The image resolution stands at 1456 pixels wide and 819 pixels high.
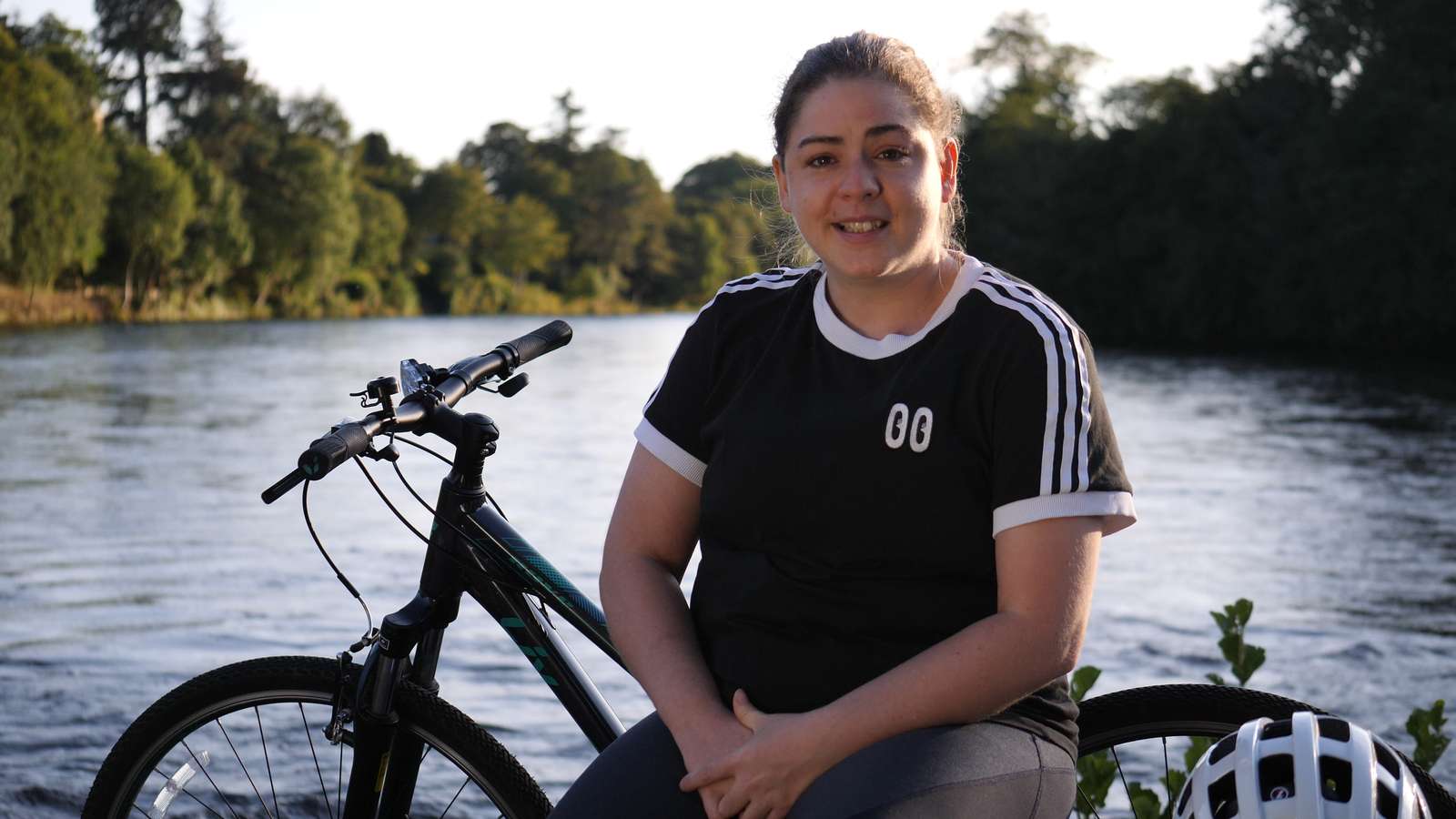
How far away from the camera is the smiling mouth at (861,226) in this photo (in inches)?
79.8

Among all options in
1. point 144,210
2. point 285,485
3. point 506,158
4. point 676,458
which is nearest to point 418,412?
point 285,485

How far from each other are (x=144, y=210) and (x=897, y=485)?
54.7 m

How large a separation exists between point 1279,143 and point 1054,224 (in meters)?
A: 8.35

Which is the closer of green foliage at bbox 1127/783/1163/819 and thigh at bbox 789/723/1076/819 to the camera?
thigh at bbox 789/723/1076/819

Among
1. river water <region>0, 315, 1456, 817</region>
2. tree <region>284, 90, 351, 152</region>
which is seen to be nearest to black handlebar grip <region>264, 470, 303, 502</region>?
river water <region>0, 315, 1456, 817</region>

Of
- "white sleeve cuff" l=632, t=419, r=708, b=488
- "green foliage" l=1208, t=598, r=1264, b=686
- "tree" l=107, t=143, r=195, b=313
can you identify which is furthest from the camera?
"tree" l=107, t=143, r=195, b=313

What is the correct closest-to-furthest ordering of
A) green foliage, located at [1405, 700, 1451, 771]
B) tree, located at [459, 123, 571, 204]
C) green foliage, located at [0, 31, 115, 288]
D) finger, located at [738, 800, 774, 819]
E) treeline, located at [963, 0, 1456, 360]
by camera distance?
finger, located at [738, 800, 774, 819] < green foliage, located at [1405, 700, 1451, 771] < treeline, located at [963, 0, 1456, 360] < green foliage, located at [0, 31, 115, 288] < tree, located at [459, 123, 571, 204]

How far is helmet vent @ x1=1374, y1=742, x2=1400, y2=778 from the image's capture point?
4.32 ft

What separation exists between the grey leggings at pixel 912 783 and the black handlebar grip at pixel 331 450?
0.50 metres

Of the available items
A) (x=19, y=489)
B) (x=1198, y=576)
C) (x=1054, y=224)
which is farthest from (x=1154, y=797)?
(x=1054, y=224)

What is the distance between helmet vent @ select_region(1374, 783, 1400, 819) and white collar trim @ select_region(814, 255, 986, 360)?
2.76ft

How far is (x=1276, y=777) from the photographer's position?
131 cm

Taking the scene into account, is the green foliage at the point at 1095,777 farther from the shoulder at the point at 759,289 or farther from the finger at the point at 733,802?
the shoulder at the point at 759,289

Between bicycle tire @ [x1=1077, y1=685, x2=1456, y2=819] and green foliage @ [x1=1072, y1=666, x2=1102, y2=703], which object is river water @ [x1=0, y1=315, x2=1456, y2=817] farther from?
bicycle tire @ [x1=1077, y1=685, x2=1456, y2=819]
